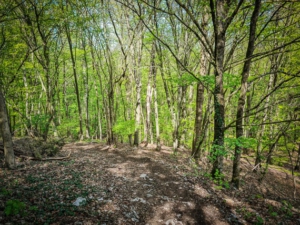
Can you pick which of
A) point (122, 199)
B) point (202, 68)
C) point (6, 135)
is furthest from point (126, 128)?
point (6, 135)

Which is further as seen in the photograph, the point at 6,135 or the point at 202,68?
the point at 202,68

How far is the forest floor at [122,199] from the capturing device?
3.88m

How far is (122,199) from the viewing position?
5051 mm

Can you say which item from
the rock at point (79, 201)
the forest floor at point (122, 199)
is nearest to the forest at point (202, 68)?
the forest floor at point (122, 199)

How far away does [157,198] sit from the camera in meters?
5.39

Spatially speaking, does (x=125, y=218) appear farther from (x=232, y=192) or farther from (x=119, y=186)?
(x=232, y=192)

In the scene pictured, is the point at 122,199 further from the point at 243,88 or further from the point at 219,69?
the point at 243,88

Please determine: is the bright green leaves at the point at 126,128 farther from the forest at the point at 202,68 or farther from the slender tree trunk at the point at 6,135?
the slender tree trunk at the point at 6,135

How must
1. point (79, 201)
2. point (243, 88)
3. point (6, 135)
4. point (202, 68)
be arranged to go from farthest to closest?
point (202, 68) → point (243, 88) → point (6, 135) → point (79, 201)

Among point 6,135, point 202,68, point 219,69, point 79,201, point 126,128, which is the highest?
point 202,68

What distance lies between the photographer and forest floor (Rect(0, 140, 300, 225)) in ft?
12.7

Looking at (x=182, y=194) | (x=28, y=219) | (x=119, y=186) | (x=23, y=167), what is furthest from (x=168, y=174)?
(x=23, y=167)

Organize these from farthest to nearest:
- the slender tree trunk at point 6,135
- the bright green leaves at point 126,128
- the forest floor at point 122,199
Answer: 1. the bright green leaves at point 126,128
2. the slender tree trunk at point 6,135
3. the forest floor at point 122,199

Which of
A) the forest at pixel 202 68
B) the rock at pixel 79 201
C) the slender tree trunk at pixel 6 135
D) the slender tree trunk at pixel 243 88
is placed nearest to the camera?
the rock at pixel 79 201
